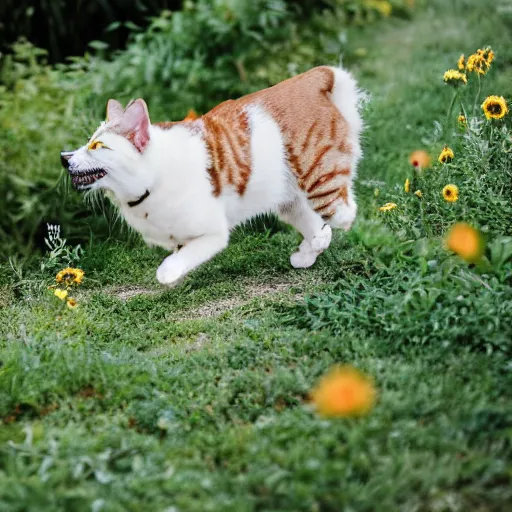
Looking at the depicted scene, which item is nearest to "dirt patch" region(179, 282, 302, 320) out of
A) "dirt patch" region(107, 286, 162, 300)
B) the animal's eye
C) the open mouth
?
"dirt patch" region(107, 286, 162, 300)

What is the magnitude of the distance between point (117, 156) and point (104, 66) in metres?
2.96

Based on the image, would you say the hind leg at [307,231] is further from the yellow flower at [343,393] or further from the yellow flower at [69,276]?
the yellow flower at [343,393]

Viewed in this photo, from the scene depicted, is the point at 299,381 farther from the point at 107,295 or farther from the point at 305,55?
the point at 305,55

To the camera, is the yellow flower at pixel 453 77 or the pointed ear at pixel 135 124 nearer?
the pointed ear at pixel 135 124

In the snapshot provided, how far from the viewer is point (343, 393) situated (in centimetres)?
270

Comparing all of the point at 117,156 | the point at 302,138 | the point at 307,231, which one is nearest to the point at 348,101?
the point at 302,138

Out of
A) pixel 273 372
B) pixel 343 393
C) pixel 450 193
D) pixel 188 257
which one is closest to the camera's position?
pixel 343 393

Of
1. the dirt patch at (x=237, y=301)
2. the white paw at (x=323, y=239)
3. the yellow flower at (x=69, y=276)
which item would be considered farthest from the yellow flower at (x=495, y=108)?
the yellow flower at (x=69, y=276)

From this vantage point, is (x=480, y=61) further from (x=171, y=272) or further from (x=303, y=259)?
(x=171, y=272)

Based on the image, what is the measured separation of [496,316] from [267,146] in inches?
56.2

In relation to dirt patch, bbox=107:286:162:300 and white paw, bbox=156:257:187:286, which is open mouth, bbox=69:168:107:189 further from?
dirt patch, bbox=107:286:162:300

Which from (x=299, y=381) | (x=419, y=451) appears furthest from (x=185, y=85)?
(x=419, y=451)

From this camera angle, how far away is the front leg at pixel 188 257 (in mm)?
3730

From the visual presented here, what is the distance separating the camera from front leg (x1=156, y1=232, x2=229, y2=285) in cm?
373
